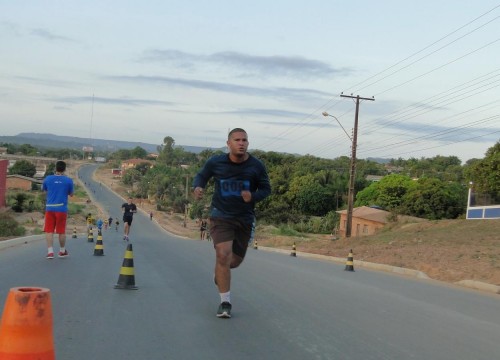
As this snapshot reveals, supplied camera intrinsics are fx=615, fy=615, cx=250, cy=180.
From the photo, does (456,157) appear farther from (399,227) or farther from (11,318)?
(11,318)

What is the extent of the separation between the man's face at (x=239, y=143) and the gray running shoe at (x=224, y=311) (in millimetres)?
1660

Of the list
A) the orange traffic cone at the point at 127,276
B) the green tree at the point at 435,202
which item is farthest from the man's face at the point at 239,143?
the green tree at the point at 435,202

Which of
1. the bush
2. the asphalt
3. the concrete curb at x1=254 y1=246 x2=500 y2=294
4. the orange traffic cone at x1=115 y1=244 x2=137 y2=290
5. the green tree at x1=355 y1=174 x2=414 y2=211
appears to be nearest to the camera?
the orange traffic cone at x1=115 y1=244 x2=137 y2=290

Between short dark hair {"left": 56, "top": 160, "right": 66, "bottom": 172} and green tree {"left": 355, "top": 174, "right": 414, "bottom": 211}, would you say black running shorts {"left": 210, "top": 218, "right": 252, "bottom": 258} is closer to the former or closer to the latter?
short dark hair {"left": 56, "top": 160, "right": 66, "bottom": 172}

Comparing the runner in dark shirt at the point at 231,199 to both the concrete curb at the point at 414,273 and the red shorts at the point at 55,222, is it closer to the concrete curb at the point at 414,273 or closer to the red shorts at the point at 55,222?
the red shorts at the point at 55,222

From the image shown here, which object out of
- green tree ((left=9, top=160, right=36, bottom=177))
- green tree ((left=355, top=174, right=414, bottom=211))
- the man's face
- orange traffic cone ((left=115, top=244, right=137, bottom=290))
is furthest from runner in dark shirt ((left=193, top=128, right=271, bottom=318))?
green tree ((left=9, top=160, right=36, bottom=177))

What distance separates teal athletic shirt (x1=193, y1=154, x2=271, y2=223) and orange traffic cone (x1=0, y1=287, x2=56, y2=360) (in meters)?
3.26

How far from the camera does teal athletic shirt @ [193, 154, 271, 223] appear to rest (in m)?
6.81

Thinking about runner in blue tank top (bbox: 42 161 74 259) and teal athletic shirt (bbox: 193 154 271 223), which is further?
runner in blue tank top (bbox: 42 161 74 259)

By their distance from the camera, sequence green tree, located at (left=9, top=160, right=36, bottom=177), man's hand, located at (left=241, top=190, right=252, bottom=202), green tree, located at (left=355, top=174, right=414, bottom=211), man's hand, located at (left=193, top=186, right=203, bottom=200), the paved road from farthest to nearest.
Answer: green tree, located at (left=9, top=160, right=36, bottom=177)
green tree, located at (left=355, top=174, right=414, bottom=211)
man's hand, located at (left=193, top=186, right=203, bottom=200)
man's hand, located at (left=241, top=190, right=252, bottom=202)
the paved road

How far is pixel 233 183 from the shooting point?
6836 millimetres

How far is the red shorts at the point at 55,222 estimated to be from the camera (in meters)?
11.6

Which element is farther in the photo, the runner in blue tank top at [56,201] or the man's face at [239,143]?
the runner in blue tank top at [56,201]

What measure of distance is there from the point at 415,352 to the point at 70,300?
4.01 m
